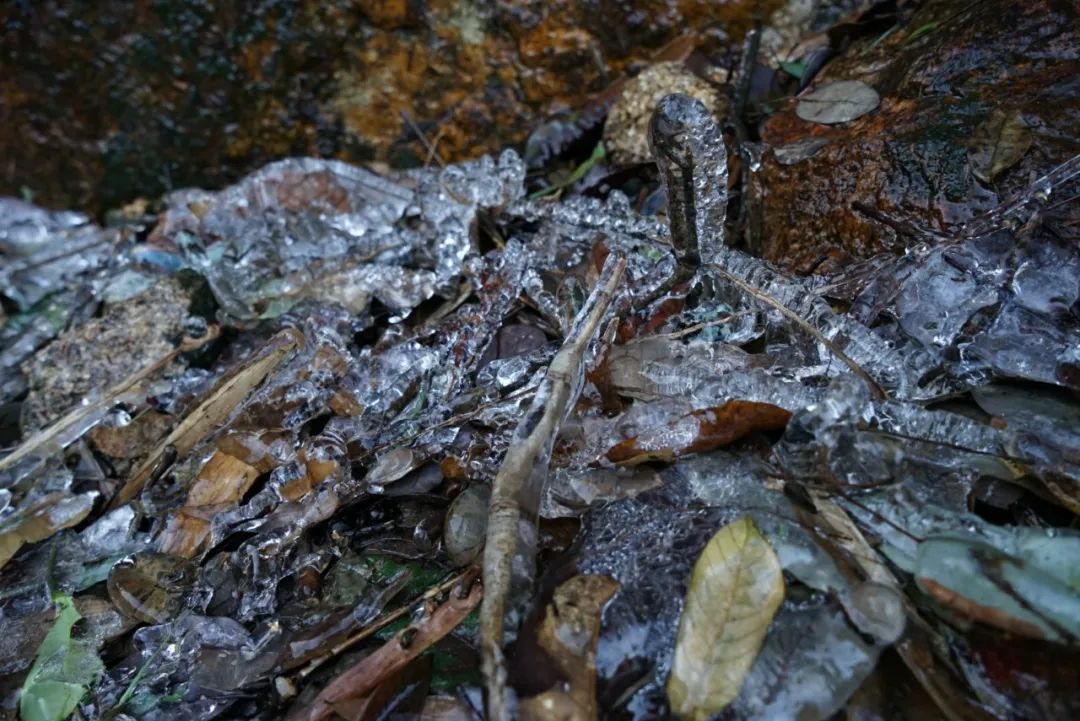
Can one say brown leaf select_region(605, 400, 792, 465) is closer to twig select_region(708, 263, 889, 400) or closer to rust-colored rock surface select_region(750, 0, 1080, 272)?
twig select_region(708, 263, 889, 400)

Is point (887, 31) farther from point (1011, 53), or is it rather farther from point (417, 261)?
point (417, 261)

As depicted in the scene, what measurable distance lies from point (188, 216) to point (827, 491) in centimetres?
236

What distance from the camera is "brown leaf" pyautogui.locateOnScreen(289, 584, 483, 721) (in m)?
1.17

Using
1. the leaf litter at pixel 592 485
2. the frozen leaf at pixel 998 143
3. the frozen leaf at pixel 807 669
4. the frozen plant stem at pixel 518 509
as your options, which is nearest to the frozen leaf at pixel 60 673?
the leaf litter at pixel 592 485

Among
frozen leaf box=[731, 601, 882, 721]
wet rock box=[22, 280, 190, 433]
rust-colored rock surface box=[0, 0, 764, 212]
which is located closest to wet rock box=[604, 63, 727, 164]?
rust-colored rock surface box=[0, 0, 764, 212]

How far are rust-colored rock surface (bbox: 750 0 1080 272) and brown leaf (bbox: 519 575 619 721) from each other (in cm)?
89

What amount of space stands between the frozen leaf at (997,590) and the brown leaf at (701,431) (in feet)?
1.04

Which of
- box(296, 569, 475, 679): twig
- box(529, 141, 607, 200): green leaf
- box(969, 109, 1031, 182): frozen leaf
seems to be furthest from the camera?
box(529, 141, 607, 200): green leaf

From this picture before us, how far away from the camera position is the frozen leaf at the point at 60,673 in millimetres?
1336

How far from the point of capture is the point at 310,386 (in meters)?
1.80

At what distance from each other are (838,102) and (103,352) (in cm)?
199

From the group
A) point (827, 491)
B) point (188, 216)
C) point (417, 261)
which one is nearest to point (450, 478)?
point (827, 491)

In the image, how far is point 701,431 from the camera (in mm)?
1316

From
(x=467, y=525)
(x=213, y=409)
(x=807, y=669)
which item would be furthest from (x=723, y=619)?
(x=213, y=409)
